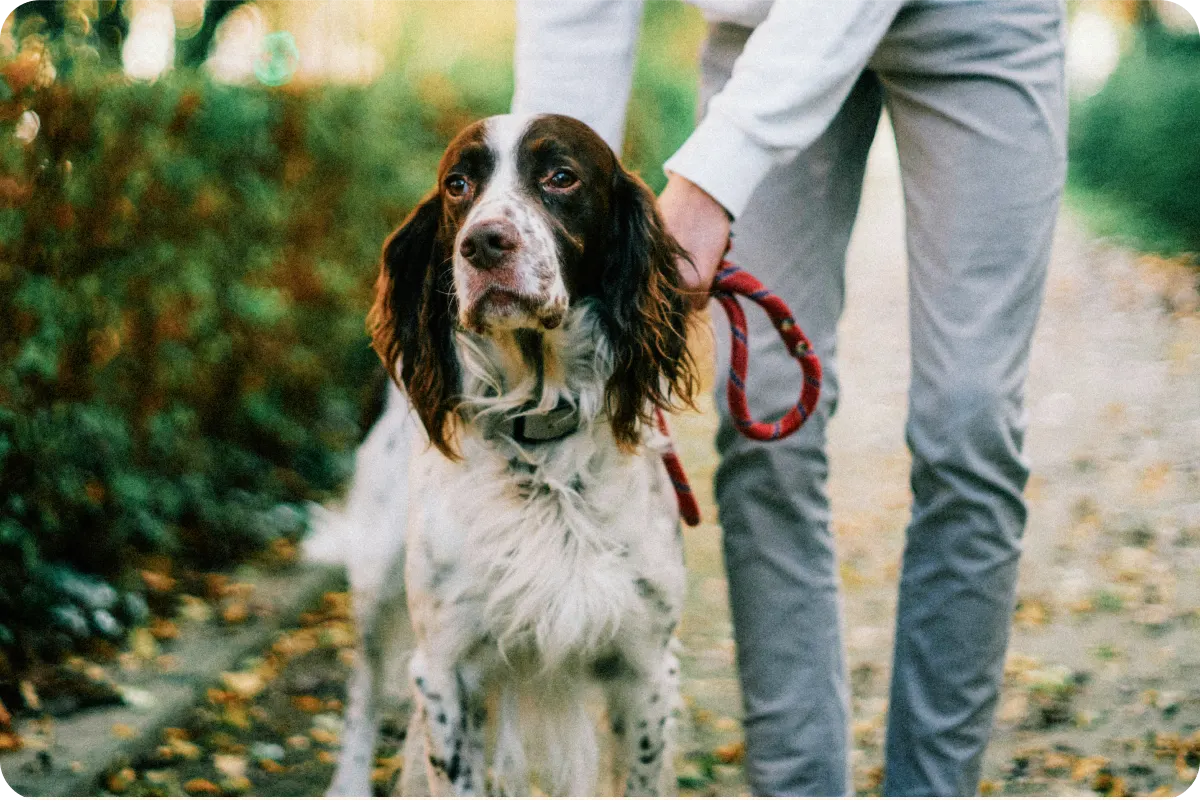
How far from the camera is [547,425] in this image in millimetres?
2322

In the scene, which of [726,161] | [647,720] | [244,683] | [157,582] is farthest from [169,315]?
[726,161]

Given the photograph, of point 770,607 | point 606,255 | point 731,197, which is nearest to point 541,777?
point 770,607

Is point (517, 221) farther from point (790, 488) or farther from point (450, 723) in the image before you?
point (450, 723)

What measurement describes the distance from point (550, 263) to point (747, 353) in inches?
18.7

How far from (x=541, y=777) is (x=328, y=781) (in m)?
0.81

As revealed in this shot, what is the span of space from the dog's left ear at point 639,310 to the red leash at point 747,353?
0.31 feet

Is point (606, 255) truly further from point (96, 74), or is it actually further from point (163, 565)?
point (163, 565)

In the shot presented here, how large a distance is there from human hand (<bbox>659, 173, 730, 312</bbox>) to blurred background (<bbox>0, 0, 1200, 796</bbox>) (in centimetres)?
77

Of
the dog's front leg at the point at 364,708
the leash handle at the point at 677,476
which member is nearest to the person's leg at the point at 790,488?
the leash handle at the point at 677,476

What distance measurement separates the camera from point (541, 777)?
2.67m

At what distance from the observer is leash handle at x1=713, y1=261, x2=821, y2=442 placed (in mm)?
2309

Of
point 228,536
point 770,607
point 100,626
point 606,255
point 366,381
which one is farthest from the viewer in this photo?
point 366,381

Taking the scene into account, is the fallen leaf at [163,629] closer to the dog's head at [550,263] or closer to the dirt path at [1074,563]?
the dirt path at [1074,563]

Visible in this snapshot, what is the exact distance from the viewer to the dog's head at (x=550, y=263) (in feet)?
7.24
